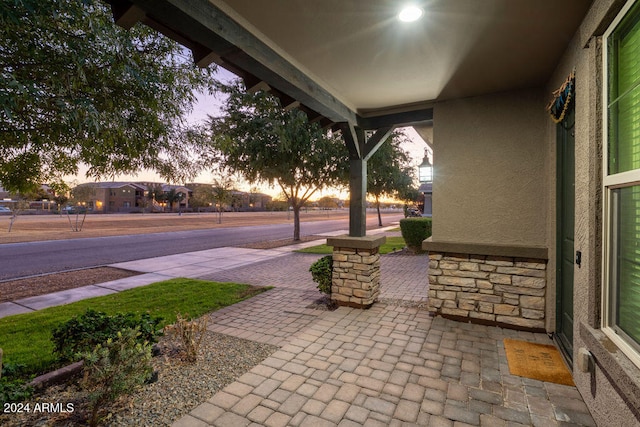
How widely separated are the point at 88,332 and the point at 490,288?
15.4 feet

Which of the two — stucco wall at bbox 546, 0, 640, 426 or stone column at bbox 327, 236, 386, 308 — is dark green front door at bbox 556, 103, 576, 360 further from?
stone column at bbox 327, 236, 386, 308

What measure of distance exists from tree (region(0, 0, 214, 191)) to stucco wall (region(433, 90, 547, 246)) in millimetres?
4052

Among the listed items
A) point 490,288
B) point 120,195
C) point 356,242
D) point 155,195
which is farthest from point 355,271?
point 120,195

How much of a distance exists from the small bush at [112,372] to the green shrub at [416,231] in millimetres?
9966

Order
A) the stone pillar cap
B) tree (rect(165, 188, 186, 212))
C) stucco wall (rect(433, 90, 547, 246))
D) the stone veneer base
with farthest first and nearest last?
tree (rect(165, 188, 186, 212))
the stone pillar cap
stucco wall (rect(433, 90, 547, 246))
the stone veneer base

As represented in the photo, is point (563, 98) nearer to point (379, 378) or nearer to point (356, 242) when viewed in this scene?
point (356, 242)

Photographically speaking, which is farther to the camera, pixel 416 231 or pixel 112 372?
pixel 416 231

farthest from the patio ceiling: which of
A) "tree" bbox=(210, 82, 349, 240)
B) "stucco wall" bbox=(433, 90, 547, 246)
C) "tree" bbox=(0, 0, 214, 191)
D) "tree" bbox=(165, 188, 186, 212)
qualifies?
"tree" bbox=(165, 188, 186, 212)

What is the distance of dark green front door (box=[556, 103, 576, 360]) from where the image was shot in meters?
3.17

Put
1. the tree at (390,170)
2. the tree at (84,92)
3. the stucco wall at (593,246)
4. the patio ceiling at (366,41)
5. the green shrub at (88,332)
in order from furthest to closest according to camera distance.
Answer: the tree at (390,170), the green shrub at (88,332), the tree at (84,92), the patio ceiling at (366,41), the stucco wall at (593,246)

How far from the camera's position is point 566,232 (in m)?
3.40

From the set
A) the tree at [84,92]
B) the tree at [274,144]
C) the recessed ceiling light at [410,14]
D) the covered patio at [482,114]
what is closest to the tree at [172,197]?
the tree at [274,144]

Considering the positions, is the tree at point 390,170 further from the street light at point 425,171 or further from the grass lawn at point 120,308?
the grass lawn at point 120,308

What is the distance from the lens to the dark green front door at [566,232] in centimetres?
317
